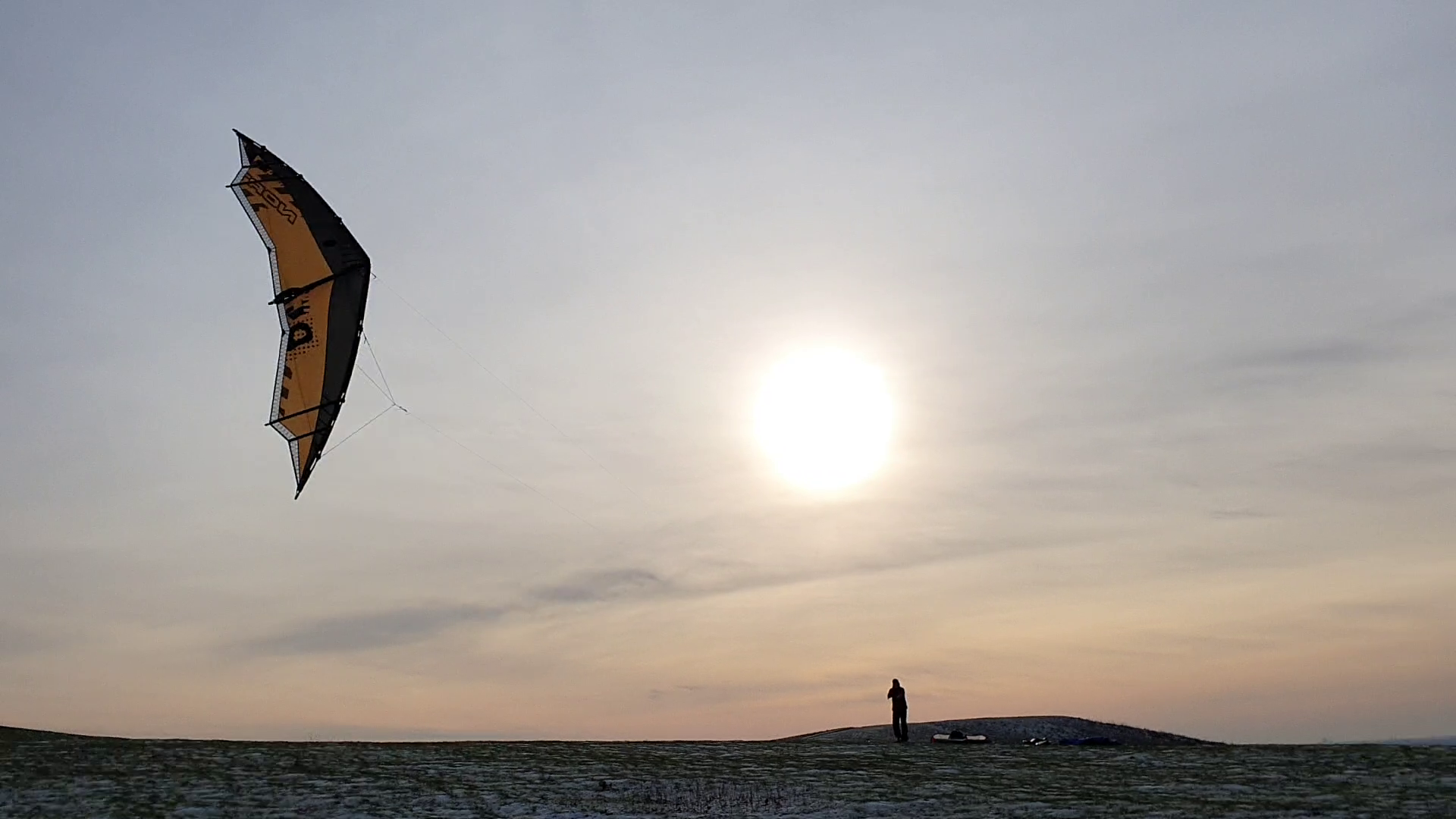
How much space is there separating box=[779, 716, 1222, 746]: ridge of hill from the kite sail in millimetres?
17716

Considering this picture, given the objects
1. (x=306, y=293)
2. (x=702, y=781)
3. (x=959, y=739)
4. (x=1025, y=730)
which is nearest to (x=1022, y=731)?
(x=1025, y=730)

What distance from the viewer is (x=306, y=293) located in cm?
3416

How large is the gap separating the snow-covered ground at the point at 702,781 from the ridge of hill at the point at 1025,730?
34.8 feet

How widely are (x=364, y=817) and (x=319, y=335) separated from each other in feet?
55.8

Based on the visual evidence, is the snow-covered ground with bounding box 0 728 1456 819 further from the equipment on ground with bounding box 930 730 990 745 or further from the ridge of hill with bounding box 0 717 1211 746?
the ridge of hill with bounding box 0 717 1211 746

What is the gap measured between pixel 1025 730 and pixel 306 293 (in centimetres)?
2673

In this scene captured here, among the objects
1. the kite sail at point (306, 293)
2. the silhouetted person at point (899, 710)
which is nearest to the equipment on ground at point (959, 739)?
→ the silhouetted person at point (899, 710)

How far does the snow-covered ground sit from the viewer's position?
69.3ft

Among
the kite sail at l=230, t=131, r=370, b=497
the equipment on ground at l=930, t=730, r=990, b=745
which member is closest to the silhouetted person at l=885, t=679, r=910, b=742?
the equipment on ground at l=930, t=730, r=990, b=745

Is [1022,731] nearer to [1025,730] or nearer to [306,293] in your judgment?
[1025,730]

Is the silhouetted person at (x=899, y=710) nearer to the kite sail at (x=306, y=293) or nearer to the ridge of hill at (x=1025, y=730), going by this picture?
the ridge of hill at (x=1025, y=730)

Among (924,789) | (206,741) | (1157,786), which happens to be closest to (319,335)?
(206,741)

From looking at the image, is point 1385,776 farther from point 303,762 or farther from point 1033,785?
point 303,762

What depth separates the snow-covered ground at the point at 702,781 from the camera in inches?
832
